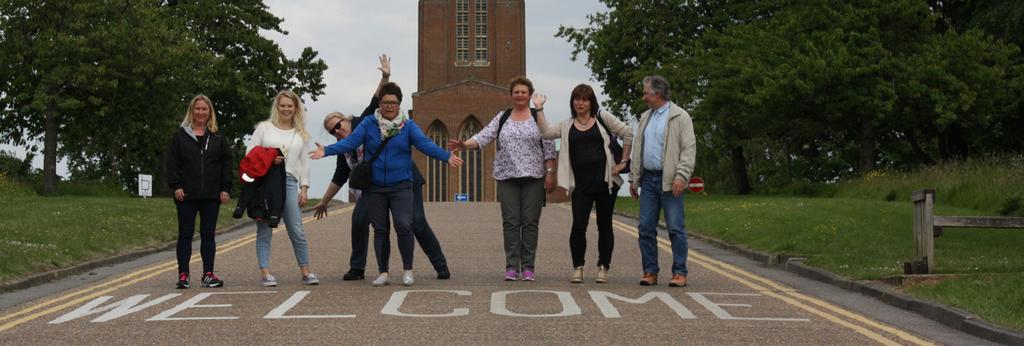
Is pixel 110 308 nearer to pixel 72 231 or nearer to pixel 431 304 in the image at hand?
pixel 431 304

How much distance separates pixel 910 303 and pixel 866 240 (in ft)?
24.9

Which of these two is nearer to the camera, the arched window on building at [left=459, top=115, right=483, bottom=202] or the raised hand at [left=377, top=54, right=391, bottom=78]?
the raised hand at [left=377, top=54, right=391, bottom=78]

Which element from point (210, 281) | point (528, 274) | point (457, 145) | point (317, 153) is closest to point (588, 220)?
point (528, 274)

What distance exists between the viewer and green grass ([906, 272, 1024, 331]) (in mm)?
9422

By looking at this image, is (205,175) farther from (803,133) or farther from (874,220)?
(803,133)

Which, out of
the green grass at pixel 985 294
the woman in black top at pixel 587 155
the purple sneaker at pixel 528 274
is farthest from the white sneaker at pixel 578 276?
the green grass at pixel 985 294

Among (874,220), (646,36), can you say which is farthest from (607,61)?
(874,220)

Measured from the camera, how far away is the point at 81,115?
148 ft

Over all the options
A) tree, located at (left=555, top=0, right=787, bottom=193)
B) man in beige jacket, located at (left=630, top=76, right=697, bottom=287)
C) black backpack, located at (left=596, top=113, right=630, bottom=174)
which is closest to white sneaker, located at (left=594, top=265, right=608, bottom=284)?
man in beige jacket, located at (left=630, top=76, right=697, bottom=287)

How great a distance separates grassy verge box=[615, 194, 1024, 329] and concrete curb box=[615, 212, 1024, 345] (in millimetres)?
163

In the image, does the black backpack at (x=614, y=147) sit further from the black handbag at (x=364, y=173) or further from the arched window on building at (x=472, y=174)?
the arched window on building at (x=472, y=174)

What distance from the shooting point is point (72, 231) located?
1895 centimetres

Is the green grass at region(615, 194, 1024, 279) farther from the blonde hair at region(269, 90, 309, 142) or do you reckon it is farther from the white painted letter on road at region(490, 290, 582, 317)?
the blonde hair at region(269, 90, 309, 142)

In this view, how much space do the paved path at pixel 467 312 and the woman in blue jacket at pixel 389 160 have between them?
45 cm
